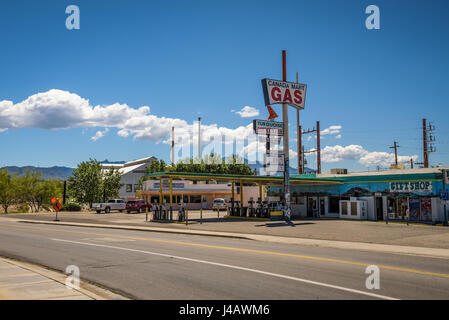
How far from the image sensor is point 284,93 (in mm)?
33375

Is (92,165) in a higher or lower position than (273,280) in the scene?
higher

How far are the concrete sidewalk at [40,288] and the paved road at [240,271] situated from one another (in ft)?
2.08

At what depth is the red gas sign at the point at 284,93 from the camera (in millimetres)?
32656

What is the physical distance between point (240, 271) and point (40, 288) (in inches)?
191

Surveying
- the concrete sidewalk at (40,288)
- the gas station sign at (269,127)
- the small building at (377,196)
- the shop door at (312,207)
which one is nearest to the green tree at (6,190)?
the small building at (377,196)

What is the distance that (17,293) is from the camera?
773 cm

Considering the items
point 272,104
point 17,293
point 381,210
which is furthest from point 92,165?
point 17,293

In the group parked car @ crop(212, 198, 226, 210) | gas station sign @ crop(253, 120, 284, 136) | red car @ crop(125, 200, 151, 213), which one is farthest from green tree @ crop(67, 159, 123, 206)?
gas station sign @ crop(253, 120, 284, 136)

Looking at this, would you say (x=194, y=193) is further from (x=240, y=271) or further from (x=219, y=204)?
(x=240, y=271)

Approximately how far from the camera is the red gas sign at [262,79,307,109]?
32656 mm

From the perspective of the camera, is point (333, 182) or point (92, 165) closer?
point (333, 182)

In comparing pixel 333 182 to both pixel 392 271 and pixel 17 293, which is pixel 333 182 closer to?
pixel 392 271
